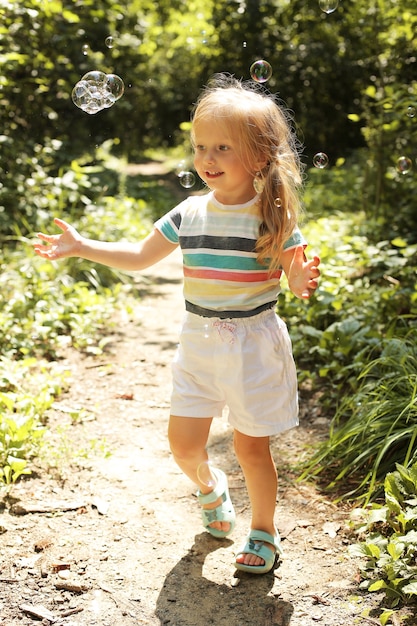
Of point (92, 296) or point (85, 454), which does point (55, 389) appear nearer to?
point (85, 454)

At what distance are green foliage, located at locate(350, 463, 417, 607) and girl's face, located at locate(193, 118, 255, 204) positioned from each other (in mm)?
1104

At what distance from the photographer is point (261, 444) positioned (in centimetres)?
232

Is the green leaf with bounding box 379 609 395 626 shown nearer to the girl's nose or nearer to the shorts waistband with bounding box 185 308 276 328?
the shorts waistband with bounding box 185 308 276 328

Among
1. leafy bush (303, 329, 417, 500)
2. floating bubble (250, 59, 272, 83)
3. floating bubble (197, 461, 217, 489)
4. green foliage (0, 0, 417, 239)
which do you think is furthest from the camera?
green foliage (0, 0, 417, 239)

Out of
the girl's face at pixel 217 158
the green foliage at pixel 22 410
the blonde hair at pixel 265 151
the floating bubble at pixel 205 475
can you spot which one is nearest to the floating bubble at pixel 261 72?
the blonde hair at pixel 265 151

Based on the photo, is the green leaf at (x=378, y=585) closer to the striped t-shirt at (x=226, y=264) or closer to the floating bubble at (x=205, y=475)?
the floating bubble at (x=205, y=475)

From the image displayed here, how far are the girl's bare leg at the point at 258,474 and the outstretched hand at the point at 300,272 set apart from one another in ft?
1.74

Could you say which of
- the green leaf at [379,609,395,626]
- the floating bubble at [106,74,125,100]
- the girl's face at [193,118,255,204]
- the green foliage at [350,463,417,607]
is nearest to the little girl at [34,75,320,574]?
the girl's face at [193,118,255,204]

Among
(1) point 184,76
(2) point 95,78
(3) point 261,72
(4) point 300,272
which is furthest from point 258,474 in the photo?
(1) point 184,76

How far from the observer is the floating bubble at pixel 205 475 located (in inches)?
95.3

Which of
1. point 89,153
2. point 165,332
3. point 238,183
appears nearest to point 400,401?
point 238,183

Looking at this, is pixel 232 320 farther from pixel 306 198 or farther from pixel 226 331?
pixel 306 198

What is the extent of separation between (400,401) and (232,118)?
1362 mm

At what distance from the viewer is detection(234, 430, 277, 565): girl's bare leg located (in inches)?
91.4
